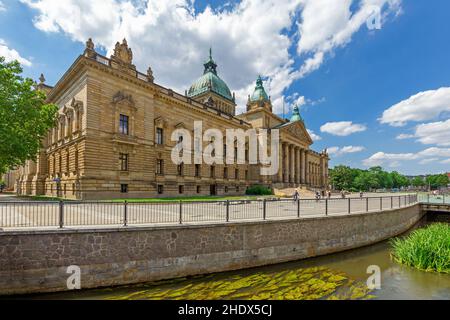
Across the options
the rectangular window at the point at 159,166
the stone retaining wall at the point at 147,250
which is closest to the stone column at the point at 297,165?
the rectangular window at the point at 159,166

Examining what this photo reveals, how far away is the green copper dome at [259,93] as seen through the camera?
223 ft

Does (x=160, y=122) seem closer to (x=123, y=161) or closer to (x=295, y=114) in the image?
(x=123, y=161)

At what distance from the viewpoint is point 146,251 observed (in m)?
8.98

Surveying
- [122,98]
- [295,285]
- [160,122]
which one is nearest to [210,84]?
[160,122]

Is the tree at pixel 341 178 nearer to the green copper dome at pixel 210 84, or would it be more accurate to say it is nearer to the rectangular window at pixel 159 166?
the green copper dome at pixel 210 84

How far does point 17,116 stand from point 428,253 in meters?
29.5

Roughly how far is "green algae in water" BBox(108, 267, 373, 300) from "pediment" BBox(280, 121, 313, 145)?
51.9m

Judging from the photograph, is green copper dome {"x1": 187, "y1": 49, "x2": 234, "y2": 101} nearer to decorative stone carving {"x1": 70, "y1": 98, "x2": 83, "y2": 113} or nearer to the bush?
the bush

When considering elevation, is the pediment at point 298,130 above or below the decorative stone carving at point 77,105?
above

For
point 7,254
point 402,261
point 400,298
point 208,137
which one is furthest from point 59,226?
point 208,137

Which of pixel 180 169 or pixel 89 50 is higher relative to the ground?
pixel 89 50

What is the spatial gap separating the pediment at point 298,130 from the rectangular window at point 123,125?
130ft

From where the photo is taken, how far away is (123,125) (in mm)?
28641
